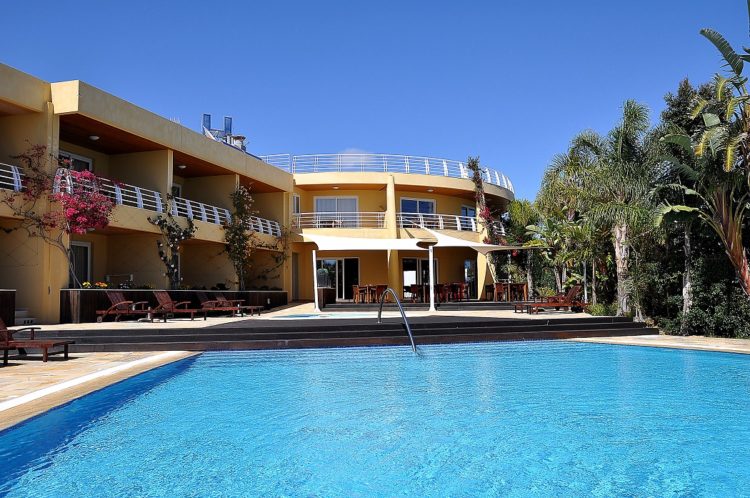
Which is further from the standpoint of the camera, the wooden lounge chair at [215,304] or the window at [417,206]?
the window at [417,206]

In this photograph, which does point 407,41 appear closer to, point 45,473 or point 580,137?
point 580,137

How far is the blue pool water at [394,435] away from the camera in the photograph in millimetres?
4301

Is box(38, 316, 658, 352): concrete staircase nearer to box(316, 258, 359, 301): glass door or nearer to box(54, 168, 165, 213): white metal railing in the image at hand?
box(54, 168, 165, 213): white metal railing

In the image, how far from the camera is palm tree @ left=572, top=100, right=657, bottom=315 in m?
15.0

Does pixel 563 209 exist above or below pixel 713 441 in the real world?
above

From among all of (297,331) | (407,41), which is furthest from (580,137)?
(297,331)

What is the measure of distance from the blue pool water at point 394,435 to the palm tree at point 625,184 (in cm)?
639

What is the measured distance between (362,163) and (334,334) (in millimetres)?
16108

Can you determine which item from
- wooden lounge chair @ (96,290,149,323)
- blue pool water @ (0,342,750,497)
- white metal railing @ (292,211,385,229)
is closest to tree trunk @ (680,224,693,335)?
blue pool water @ (0,342,750,497)

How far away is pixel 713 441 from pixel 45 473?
594 centimetres

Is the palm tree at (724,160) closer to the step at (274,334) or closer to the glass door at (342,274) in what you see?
the step at (274,334)

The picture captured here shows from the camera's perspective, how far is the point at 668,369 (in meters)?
9.67

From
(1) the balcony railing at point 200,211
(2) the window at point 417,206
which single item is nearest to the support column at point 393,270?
(2) the window at point 417,206

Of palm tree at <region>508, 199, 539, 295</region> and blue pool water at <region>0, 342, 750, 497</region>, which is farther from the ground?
palm tree at <region>508, 199, 539, 295</region>
